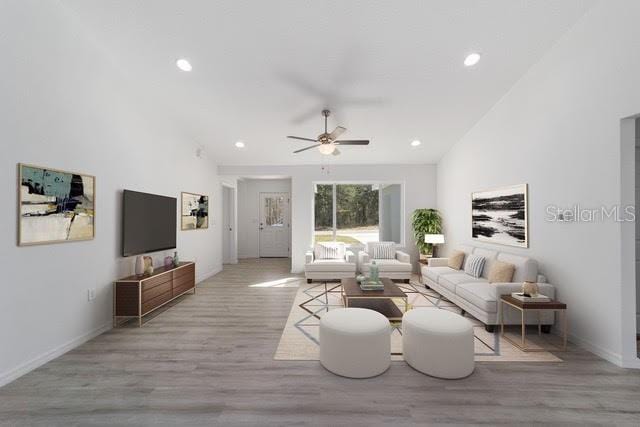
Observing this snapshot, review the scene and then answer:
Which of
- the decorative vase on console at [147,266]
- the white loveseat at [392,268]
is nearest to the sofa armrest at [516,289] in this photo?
the white loveseat at [392,268]

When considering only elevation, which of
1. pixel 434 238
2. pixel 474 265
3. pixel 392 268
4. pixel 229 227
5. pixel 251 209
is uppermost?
pixel 251 209

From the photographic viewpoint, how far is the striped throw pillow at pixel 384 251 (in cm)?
602

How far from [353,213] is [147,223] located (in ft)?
15.1

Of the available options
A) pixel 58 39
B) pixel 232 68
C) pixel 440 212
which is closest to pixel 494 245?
pixel 440 212

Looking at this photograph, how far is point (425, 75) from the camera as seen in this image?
138 inches

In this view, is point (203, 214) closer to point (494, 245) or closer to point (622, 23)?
point (494, 245)

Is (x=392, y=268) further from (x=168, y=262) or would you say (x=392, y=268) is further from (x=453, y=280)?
(x=168, y=262)

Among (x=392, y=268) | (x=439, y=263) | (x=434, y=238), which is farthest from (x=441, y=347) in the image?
(x=434, y=238)

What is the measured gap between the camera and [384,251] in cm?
604

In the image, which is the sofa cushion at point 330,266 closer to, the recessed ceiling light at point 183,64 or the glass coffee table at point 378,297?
the glass coffee table at point 378,297

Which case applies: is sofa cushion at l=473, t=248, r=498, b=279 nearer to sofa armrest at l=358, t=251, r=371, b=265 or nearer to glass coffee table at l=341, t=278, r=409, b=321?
glass coffee table at l=341, t=278, r=409, b=321

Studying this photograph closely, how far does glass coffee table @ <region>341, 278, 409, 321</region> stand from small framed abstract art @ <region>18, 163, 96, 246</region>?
3235 mm

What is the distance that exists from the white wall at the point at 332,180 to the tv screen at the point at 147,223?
2.46 meters

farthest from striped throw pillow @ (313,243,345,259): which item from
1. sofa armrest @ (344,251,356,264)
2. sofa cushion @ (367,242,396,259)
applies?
sofa cushion @ (367,242,396,259)
